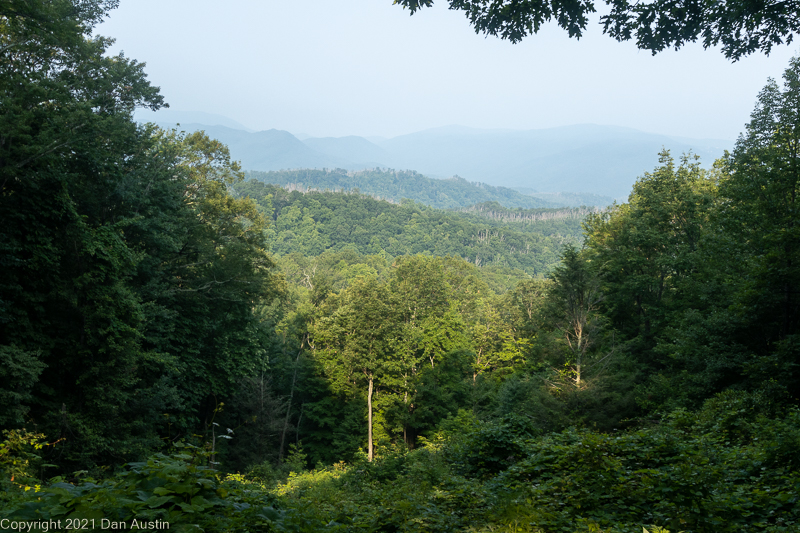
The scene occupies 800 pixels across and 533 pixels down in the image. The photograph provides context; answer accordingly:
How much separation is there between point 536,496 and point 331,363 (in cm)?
2761

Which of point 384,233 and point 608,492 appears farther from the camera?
point 384,233

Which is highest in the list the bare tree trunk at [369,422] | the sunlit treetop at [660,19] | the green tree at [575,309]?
the sunlit treetop at [660,19]

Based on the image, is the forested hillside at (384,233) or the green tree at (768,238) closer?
the green tree at (768,238)

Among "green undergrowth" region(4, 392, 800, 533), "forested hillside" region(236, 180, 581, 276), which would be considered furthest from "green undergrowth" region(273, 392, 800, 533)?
"forested hillside" region(236, 180, 581, 276)

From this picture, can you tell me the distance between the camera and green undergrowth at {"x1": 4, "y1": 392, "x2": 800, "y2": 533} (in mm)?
3338

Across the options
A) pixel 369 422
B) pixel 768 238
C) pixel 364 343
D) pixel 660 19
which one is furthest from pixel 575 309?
pixel 369 422

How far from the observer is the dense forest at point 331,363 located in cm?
453

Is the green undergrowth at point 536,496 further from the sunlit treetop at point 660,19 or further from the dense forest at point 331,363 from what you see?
the sunlit treetop at point 660,19

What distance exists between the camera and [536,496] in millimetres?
5289

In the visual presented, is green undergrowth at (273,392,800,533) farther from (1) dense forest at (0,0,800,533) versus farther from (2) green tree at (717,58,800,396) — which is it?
(2) green tree at (717,58,800,396)

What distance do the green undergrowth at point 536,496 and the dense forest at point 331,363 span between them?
0.11 feet

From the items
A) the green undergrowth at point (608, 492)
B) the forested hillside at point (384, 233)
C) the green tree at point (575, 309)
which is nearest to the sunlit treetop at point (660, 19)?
the green undergrowth at point (608, 492)

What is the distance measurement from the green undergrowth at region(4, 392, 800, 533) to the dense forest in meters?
0.03

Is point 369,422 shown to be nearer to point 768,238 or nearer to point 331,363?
point 331,363
